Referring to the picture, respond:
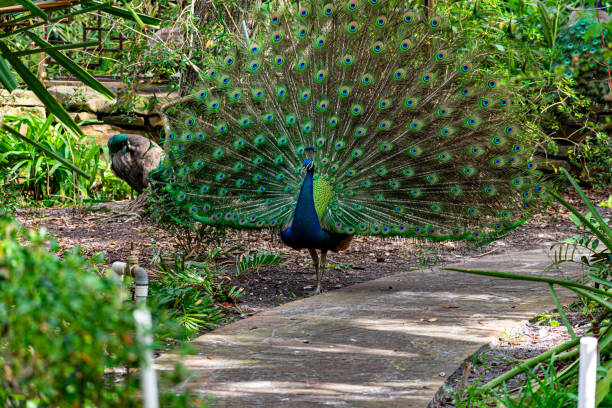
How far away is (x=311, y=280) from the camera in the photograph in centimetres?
630

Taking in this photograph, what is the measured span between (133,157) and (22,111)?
280 centimetres

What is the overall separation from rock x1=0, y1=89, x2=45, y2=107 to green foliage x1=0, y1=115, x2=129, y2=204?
33cm

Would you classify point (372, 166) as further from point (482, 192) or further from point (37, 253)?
point (37, 253)

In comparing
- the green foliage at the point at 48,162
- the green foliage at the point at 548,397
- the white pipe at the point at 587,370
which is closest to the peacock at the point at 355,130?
the green foliage at the point at 548,397

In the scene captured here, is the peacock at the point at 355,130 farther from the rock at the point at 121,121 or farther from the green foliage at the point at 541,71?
the rock at the point at 121,121

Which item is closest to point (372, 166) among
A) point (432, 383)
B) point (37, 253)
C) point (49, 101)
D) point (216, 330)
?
point (216, 330)

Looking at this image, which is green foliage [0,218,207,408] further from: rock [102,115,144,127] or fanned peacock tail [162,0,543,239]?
rock [102,115,144,127]

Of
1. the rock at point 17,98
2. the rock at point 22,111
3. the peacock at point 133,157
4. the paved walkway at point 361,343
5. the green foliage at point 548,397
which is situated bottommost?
the paved walkway at point 361,343

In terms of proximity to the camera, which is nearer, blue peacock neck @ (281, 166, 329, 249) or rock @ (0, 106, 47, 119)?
blue peacock neck @ (281, 166, 329, 249)

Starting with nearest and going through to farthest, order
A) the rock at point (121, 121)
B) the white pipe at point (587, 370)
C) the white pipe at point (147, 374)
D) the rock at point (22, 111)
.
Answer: the white pipe at point (147, 374) < the white pipe at point (587, 370) < the rock at point (22, 111) < the rock at point (121, 121)

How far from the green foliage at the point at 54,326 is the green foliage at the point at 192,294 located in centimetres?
285

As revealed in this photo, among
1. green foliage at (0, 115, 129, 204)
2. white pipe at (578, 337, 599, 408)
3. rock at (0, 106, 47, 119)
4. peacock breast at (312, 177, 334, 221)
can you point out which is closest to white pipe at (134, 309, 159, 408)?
white pipe at (578, 337, 599, 408)

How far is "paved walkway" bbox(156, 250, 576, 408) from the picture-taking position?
3.33m

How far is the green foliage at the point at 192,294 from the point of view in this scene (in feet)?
15.1
